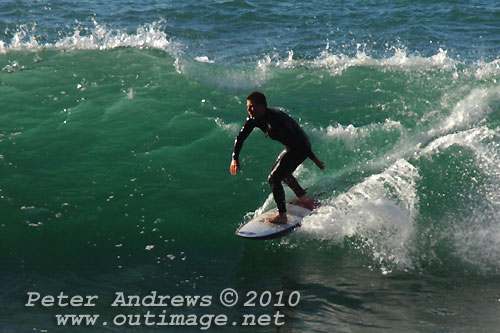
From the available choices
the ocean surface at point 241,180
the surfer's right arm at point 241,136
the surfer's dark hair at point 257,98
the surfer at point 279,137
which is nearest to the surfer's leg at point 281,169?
the surfer at point 279,137

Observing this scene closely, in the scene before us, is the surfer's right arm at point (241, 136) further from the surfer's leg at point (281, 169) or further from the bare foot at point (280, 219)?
the bare foot at point (280, 219)

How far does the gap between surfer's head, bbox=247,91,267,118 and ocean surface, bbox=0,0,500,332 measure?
179cm

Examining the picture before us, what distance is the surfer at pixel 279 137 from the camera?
24.6 feet

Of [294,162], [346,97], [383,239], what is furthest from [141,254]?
[346,97]

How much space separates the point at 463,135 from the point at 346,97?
10.8ft

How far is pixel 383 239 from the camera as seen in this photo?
7.93 m

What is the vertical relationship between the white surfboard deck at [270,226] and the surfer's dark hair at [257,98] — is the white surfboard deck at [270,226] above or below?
below

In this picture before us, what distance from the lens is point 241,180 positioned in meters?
9.82

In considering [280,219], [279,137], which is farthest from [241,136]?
[280,219]

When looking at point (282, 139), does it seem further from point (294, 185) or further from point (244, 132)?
point (294, 185)

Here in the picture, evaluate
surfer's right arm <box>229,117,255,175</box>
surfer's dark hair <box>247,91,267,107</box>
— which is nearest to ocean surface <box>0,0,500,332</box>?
surfer's right arm <box>229,117,255,175</box>

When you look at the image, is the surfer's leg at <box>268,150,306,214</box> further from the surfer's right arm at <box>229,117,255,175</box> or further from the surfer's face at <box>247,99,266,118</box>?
the surfer's face at <box>247,99,266,118</box>

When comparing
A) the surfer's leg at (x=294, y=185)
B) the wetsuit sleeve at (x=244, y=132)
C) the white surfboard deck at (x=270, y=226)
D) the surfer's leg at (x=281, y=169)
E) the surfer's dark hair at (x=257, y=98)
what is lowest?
the white surfboard deck at (x=270, y=226)

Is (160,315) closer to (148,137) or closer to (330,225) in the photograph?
(330,225)
